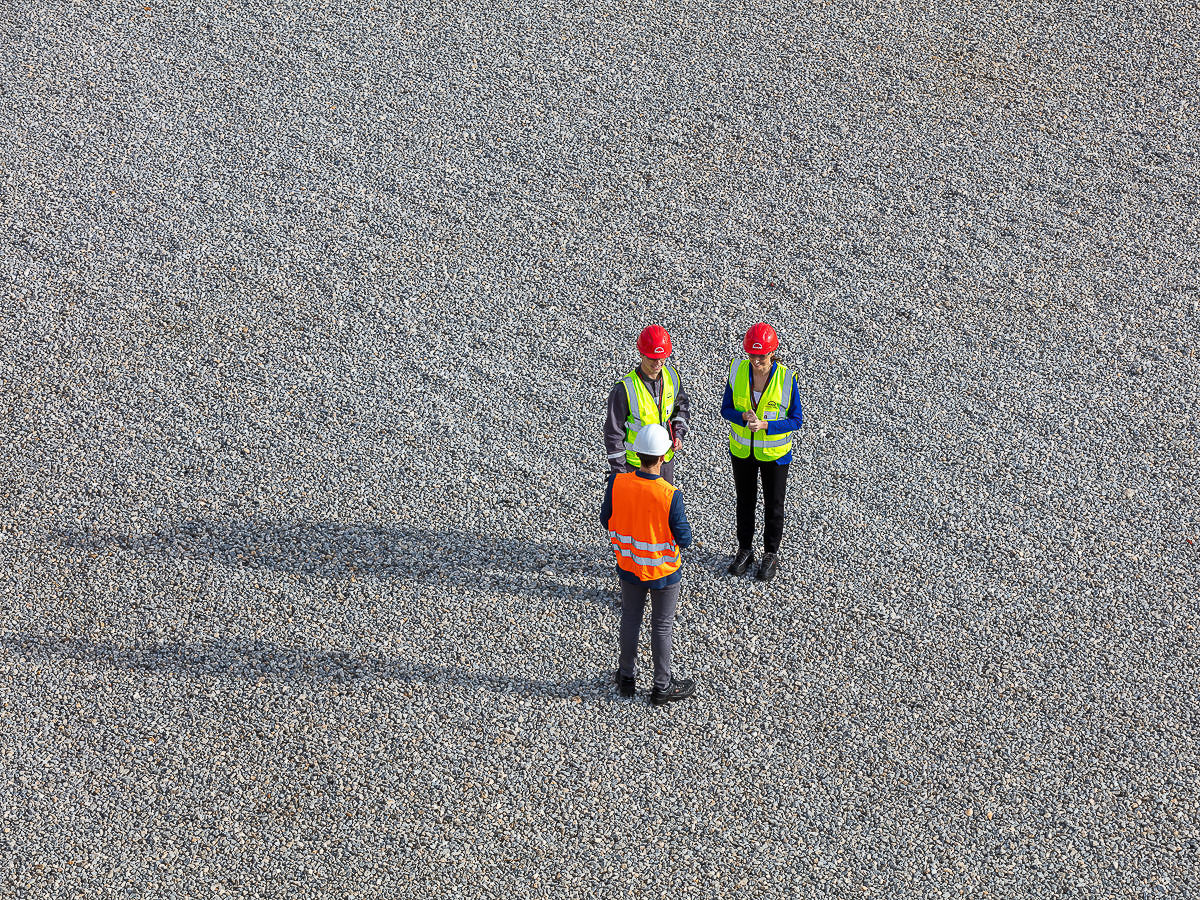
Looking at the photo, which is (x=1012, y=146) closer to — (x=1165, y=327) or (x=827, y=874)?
(x=1165, y=327)

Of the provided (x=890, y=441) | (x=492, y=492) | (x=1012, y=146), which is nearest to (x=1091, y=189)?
(x=1012, y=146)

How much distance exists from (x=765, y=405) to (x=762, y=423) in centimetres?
13

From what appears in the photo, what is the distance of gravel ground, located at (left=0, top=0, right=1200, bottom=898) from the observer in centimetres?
620

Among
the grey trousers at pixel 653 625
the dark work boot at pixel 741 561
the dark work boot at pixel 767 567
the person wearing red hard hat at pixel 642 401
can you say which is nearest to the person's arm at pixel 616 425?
the person wearing red hard hat at pixel 642 401

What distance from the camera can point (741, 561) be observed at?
741cm

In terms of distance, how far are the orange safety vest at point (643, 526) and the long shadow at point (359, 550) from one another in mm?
1350

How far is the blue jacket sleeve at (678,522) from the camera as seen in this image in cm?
583

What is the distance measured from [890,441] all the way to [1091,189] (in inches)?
158

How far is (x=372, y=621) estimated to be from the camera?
7133 millimetres

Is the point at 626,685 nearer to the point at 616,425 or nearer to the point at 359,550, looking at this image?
the point at 616,425

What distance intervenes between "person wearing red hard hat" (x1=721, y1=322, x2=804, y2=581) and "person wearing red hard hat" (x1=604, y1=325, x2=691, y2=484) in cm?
37

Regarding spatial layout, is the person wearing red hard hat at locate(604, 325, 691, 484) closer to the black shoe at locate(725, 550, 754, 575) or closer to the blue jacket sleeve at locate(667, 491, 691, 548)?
the blue jacket sleeve at locate(667, 491, 691, 548)

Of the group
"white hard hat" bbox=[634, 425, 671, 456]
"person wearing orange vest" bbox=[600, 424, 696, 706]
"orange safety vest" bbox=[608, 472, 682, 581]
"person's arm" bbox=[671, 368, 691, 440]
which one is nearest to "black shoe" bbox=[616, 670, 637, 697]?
"person wearing orange vest" bbox=[600, 424, 696, 706]

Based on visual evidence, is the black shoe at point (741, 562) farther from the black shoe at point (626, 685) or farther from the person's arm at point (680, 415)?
the black shoe at point (626, 685)
